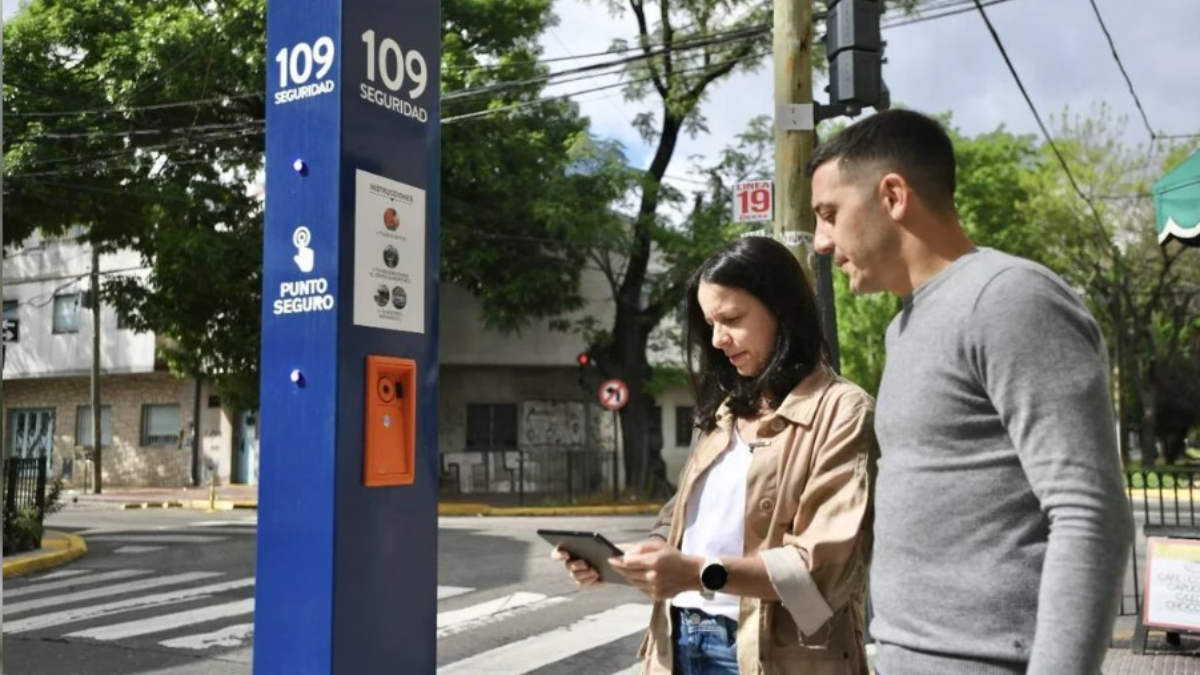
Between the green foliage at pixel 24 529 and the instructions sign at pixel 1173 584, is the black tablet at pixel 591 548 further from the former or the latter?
the green foliage at pixel 24 529

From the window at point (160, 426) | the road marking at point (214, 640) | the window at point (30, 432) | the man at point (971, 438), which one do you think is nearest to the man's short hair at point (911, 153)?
the man at point (971, 438)

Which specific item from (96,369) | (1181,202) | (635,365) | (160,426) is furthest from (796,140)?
(160,426)

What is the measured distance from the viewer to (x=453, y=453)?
88.4 feet

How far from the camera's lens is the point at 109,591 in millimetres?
11219

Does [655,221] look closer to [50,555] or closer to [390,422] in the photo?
[50,555]

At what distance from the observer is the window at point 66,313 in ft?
105

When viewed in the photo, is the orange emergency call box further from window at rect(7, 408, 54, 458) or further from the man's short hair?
window at rect(7, 408, 54, 458)

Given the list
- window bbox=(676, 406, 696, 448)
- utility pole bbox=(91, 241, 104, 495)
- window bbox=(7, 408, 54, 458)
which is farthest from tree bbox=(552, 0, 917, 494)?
window bbox=(7, 408, 54, 458)

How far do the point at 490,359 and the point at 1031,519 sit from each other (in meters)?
25.2

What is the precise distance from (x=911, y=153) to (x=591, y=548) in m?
1.15

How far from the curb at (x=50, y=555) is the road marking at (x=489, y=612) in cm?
649

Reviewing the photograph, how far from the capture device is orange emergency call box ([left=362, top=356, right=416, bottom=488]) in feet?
11.5

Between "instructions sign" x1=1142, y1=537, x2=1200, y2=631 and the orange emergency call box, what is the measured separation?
19.8 ft

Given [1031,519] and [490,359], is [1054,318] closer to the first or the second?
[1031,519]
